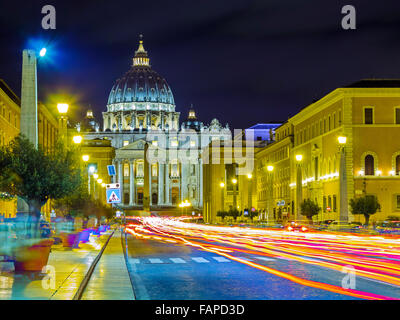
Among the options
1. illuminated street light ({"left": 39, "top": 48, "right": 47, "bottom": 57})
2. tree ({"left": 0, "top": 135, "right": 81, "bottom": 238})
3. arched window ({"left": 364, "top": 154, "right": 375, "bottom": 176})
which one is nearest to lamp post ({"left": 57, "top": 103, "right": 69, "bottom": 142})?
tree ({"left": 0, "top": 135, "right": 81, "bottom": 238})

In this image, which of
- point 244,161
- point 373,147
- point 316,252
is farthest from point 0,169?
point 244,161

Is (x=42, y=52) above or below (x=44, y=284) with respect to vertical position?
above

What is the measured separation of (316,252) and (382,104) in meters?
47.9

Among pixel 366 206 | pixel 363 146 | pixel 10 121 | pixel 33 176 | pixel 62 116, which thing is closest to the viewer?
pixel 33 176

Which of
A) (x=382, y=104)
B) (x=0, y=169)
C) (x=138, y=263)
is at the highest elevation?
(x=382, y=104)

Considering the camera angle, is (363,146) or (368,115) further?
(368,115)

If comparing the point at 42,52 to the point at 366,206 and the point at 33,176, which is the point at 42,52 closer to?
the point at 33,176

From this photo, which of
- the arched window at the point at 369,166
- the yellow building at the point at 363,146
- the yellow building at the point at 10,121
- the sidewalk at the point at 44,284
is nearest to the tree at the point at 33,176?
the sidewalk at the point at 44,284

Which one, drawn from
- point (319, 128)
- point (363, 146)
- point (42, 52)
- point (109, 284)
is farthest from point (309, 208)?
point (109, 284)

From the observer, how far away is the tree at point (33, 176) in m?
25.1

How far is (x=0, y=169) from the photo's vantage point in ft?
84.3

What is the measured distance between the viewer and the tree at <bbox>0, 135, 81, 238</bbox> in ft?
82.4

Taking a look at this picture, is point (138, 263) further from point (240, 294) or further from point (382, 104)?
point (382, 104)

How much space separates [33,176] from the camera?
2547 centimetres
